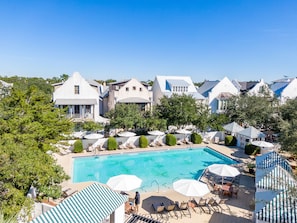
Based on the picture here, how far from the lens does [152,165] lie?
Result: 87.7 ft

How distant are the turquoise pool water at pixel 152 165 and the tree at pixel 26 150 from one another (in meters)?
5.67

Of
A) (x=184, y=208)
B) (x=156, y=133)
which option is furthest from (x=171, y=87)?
(x=184, y=208)

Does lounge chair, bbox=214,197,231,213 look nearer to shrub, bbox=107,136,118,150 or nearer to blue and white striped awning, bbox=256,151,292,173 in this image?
blue and white striped awning, bbox=256,151,292,173

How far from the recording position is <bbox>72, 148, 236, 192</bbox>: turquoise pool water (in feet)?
75.0

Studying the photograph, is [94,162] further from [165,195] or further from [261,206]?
[261,206]

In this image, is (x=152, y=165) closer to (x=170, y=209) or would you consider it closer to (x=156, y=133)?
(x=156, y=133)

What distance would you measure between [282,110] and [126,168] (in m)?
22.7

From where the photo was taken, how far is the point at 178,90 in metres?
47.0

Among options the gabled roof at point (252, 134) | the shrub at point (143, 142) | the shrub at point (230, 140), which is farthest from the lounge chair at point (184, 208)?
the shrub at point (230, 140)

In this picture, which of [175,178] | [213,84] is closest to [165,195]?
[175,178]

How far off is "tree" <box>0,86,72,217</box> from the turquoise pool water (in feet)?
18.6

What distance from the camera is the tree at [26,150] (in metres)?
10.6

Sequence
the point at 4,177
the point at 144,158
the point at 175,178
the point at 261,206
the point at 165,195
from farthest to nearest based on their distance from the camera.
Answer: the point at 144,158 → the point at 175,178 → the point at 165,195 → the point at 261,206 → the point at 4,177

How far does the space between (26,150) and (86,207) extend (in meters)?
4.77
